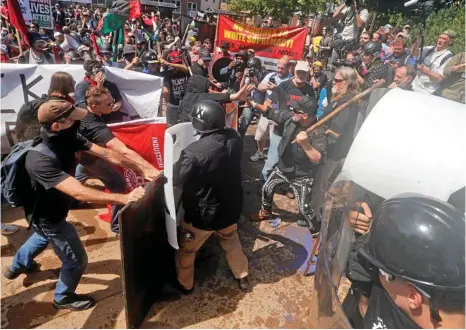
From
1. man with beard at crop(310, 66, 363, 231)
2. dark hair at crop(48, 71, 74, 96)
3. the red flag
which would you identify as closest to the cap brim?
dark hair at crop(48, 71, 74, 96)

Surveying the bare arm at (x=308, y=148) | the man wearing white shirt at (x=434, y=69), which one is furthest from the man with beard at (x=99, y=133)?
the man wearing white shirt at (x=434, y=69)

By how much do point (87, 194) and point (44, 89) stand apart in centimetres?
276

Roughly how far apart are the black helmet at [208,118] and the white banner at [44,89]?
2026 millimetres

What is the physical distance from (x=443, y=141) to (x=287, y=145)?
2154 mm

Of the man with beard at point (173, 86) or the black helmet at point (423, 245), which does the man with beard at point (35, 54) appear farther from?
the black helmet at point (423, 245)

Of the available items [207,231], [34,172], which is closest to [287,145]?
[207,231]

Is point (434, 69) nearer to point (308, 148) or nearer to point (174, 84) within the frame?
point (308, 148)

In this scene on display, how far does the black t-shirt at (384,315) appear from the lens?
1.38 metres

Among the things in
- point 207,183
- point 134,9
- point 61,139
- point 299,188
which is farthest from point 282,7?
point 61,139

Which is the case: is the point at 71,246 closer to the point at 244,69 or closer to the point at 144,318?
the point at 144,318

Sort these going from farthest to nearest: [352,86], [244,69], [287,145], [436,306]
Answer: [244,69]
[352,86]
[287,145]
[436,306]

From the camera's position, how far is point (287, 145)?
405 centimetres

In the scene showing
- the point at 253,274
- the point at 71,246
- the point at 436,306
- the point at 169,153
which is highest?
the point at 436,306

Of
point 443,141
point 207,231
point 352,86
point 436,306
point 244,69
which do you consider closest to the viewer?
point 436,306
